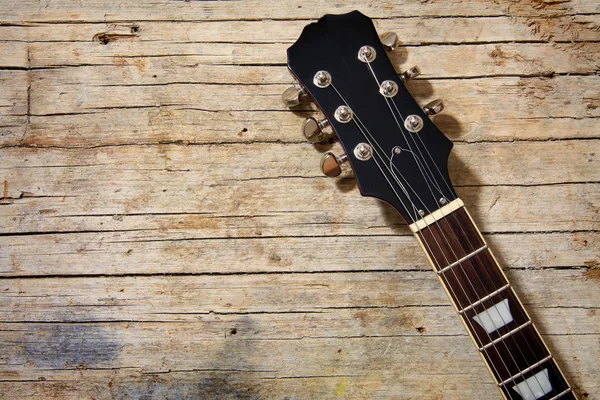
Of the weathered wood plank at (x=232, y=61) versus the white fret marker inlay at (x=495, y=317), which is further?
the weathered wood plank at (x=232, y=61)

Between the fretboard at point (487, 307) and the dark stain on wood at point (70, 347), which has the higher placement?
the dark stain on wood at point (70, 347)

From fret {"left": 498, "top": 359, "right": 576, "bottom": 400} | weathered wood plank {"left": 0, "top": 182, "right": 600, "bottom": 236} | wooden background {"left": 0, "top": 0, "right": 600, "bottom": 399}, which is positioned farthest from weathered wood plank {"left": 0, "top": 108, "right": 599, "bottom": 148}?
fret {"left": 498, "top": 359, "right": 576, "bottom": 400}

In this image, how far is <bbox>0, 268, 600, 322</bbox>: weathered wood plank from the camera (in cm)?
138

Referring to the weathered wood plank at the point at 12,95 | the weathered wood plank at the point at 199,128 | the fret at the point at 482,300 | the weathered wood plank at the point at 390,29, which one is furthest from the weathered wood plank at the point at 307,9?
the fret at the point at 482,300

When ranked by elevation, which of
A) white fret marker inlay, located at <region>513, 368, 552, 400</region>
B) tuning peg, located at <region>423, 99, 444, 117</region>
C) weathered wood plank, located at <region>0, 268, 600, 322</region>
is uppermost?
tuning peg, located at <region>423, 99, 444, 117</region>

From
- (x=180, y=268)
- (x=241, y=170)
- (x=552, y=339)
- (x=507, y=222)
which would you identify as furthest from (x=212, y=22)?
(x=552, y=339)

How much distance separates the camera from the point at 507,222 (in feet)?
4.58

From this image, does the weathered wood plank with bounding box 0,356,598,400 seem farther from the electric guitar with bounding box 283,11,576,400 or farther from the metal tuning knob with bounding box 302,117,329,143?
the metal tuning knob with bounding box 302,117,329,143

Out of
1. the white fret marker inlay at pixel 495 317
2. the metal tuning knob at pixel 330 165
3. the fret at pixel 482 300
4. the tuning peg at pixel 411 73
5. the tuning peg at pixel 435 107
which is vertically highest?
the tuning peg at pixel 411 73

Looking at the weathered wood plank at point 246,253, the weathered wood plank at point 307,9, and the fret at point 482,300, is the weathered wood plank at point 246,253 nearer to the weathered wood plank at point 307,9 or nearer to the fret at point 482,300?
the fret at point 482,300

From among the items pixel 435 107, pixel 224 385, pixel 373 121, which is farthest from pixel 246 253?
pixel 435 107

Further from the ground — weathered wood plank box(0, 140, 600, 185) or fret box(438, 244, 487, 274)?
weathered wood plank box(0, 140, 600, 185)

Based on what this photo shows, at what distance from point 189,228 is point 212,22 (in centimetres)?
53

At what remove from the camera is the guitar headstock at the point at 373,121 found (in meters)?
1.17
